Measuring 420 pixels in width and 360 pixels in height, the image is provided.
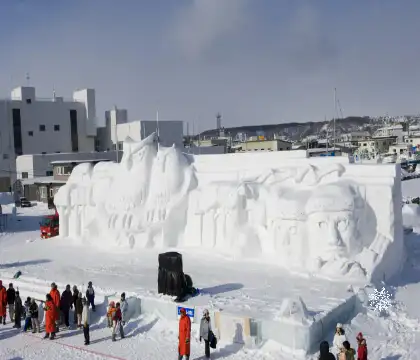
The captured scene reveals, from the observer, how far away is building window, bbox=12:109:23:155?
48.2 meters

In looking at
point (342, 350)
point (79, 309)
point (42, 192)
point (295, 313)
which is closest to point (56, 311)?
point (79, 309)

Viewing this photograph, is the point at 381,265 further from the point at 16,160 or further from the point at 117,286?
the point at 16,160

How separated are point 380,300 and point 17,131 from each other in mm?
43422

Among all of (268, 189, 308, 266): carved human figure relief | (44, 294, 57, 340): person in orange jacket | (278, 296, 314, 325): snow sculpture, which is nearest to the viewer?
(278, 296, 314, 325): snow sculpture

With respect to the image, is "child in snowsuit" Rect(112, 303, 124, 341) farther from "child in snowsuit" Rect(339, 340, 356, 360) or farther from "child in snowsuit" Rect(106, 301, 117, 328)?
"child in snowsuit" Rect(339, 340, 356, 360)

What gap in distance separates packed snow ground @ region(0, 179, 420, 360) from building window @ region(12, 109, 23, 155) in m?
30.5

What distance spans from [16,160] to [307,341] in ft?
135

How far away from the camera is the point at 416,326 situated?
36.8 feet

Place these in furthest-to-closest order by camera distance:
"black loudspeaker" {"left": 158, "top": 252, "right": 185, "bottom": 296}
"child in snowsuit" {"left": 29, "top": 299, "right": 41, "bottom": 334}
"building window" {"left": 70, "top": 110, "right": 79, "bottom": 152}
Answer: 1. "building window" {"left": 70, "top": 110, "right": 79, "bottom": 152}
2. "black loudspeaker" {"left": 158, "top": 252, "right": 185, "bottom": 296}
3. "child in snowsuit" {"left": 29, "top": 299, "right": 41, "bottom": 334}

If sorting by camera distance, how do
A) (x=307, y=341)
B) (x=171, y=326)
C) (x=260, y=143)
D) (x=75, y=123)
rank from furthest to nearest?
(x=260, y=143), (x=75, y=123), (x=171, y=326), (x=307, y=341)

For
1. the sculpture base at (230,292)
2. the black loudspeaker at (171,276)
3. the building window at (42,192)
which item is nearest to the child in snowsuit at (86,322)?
the sculpture base at (230,292)

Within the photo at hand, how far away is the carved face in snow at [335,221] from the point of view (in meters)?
14.6

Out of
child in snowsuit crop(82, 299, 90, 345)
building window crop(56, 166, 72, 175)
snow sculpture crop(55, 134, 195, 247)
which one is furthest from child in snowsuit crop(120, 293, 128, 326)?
building window crop(56, 166, 72, 175)

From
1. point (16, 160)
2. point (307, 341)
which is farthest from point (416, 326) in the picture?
point (16, 160)
